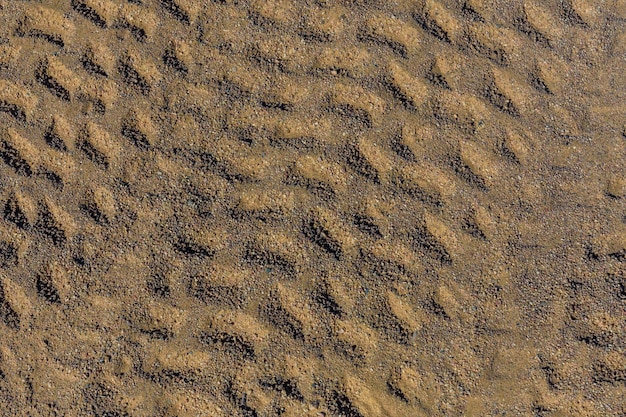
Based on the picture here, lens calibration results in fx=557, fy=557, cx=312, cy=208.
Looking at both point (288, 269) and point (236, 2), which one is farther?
point (236, 2)

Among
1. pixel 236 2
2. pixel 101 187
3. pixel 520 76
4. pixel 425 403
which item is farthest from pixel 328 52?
pixel 425 403

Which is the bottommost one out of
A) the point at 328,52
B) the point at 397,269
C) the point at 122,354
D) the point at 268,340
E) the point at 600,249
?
the point at 122,354

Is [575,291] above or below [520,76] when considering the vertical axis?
below

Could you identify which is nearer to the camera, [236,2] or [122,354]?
[122,354]

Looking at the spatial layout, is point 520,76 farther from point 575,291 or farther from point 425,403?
point 425,403

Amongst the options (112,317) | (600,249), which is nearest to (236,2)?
(112,317)

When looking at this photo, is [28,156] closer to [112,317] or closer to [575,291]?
[112,317]
